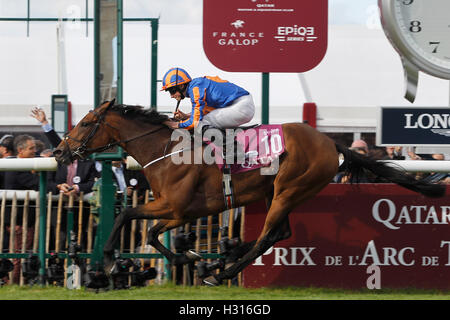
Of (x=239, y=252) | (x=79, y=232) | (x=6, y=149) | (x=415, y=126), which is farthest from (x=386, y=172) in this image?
(x=6, y=149)

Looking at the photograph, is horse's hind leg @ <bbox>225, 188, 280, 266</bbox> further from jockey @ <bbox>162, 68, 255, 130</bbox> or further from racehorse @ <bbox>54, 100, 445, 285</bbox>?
jockey @ <bbox>162, 68, 255, 130</bbox>

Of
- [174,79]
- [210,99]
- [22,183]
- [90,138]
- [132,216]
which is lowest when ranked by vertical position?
[132,216]

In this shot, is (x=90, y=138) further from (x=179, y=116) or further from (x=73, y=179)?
(x=179, y=116)

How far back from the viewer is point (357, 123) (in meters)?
10.9

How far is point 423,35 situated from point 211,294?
285 centimetres

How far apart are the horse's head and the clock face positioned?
2594 mm

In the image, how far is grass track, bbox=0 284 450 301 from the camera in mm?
6027

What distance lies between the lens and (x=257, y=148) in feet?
20.8

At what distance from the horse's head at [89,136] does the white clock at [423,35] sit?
2.52 metres

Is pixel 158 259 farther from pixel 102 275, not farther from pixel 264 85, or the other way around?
pixel 264 85

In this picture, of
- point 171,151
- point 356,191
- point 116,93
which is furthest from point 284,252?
point 116,93

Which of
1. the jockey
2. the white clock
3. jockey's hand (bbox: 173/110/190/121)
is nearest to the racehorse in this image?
jockey's hand (bbox: 173/110/190/121)

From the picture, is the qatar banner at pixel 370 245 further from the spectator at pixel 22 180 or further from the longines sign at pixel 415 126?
the spectator at pixel 22 180

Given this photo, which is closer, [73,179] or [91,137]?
[91,137]
